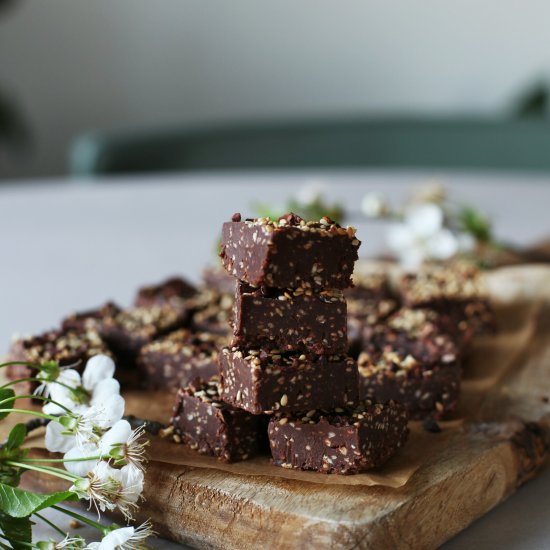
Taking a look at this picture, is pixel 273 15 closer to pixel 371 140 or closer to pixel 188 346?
pixel 371 140

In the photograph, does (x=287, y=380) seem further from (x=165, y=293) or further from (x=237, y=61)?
(x=237, y=61)

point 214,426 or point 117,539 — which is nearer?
point 117,539

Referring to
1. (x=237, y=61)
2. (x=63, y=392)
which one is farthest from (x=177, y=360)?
(x=237, y=61)

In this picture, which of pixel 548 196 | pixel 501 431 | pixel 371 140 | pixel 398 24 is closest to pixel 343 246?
pixel 501 431

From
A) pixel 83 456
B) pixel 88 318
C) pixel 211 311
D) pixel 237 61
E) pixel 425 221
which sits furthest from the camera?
pixel 237 61

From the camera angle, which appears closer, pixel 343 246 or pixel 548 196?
pixel 343 246

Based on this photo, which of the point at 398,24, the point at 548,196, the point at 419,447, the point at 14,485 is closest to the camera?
the point at 14,485

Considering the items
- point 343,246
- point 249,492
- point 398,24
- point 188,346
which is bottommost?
point 249,492

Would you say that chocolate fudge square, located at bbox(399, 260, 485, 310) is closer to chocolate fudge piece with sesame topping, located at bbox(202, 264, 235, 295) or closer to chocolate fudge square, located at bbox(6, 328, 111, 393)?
chocolate fudge piece with sesame topping, located at bbox(202, 264, 235, 295)
